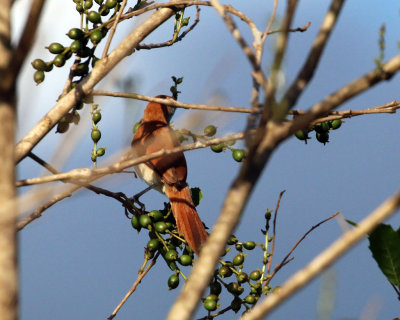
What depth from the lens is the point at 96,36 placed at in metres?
2.61

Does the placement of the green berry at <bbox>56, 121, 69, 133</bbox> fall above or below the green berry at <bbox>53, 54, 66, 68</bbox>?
below

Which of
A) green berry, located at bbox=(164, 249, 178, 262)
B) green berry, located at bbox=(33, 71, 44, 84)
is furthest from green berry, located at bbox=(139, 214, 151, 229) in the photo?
green berry, located at bbox=(33, 71, 44, 84)

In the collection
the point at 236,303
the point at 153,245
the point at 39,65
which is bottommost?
the point at 236,303

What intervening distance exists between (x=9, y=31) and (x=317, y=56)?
709 millimetres

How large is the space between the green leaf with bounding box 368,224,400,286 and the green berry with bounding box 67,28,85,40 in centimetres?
156

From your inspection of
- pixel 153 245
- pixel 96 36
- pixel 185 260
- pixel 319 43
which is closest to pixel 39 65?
pixel 96 36

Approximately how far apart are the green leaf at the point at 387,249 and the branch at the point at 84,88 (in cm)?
129

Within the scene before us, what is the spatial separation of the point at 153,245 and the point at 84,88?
0.81m

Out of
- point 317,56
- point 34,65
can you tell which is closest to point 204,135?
point 34,65

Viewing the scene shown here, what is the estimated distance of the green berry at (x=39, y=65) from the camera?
2.60m

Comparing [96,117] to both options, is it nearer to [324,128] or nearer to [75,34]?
[75,34]

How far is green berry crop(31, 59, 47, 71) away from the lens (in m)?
2.60

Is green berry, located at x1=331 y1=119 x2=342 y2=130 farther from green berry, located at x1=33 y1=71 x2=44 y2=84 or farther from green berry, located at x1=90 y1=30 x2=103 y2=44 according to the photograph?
green berry, located at x1=33 y1=71 x2=44 y2=84

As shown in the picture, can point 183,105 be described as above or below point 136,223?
above
